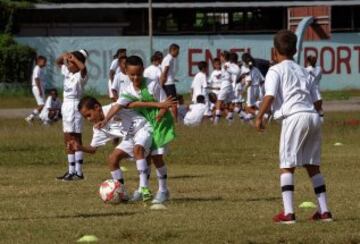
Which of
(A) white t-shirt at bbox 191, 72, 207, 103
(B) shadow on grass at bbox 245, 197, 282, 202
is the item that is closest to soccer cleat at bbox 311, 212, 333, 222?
(B) shadow on grass at bbox 245, 197, 282, 202

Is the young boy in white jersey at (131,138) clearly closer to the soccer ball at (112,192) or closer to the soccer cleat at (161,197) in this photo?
the soccer cleat at (161,197)

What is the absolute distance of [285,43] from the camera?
11.9m

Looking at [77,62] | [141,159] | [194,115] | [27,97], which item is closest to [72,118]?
[77,62]

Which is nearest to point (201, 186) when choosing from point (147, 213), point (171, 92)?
point (147, 213)

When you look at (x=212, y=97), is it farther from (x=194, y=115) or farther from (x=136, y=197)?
(x=136, y=197)

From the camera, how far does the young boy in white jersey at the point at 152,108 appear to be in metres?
14.2

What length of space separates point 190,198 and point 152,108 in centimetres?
133

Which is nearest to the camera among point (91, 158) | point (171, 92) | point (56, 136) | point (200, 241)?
point (200, 241)

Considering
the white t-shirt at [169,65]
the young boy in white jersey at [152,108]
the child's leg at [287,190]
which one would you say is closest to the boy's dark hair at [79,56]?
the young boy in white jersey at [152,108]

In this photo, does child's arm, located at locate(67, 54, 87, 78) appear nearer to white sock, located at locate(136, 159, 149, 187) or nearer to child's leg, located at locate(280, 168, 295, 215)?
white sock, located at locate(136, 159, 149, 187)

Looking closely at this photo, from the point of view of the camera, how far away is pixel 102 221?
40.5ft

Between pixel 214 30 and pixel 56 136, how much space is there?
22410mm

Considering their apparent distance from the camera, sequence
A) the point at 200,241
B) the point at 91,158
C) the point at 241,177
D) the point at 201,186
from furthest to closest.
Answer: the point at 91,158 → the point at 241,177 → the point at 201,186 → the point at 200,241

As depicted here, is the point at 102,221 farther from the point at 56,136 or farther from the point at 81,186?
the point at 56,136
